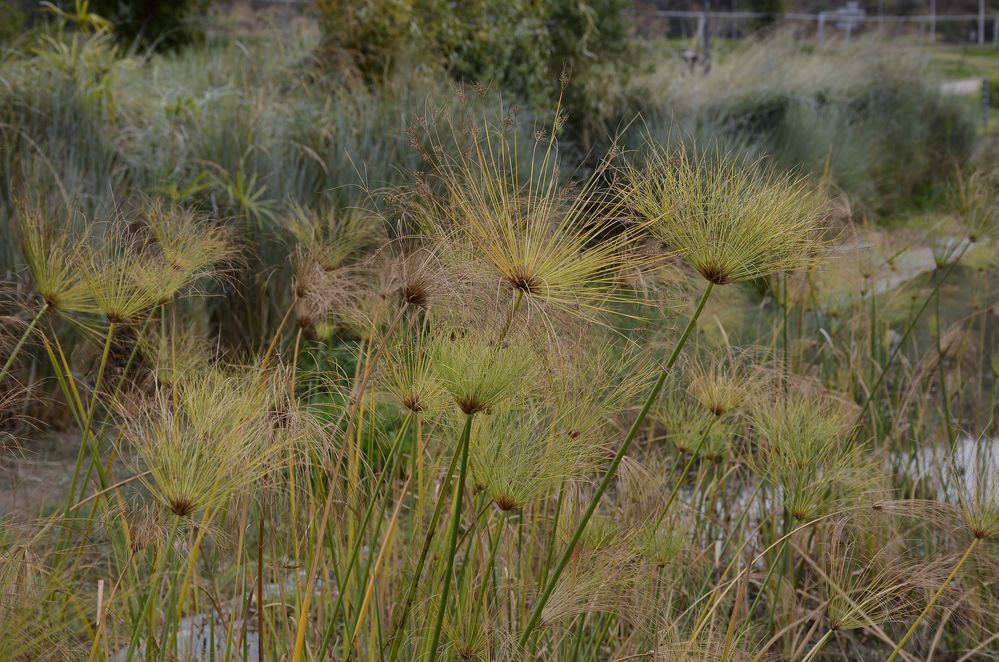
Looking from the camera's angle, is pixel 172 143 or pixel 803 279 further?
pixel 172 143

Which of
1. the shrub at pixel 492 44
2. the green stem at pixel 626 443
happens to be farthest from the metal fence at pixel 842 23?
the green stem at pixel 626 443

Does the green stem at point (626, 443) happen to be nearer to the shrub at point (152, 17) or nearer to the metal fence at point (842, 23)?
the shrub at point (152, 17)

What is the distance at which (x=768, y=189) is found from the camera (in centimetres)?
135

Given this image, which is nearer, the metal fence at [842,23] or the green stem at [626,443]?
the green stem at [626,443]

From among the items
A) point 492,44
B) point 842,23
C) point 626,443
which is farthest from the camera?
point 842,23

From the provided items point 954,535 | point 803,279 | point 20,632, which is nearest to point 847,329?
point 803,279

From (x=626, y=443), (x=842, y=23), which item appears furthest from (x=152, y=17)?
(x=842, y=23)

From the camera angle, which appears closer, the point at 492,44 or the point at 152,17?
the point at 492,44

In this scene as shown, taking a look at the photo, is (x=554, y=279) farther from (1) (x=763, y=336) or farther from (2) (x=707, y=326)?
(1) (x=763, y=336)

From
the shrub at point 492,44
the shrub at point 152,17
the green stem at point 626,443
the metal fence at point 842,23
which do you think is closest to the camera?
the green stem at point 626,443

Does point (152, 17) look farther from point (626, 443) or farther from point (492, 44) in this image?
point (626, 443)

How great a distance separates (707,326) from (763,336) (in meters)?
1.51

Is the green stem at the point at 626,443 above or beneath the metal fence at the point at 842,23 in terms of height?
beneath

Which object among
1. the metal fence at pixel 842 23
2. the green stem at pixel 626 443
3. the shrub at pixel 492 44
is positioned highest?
the metal fence at pixel 842 23
